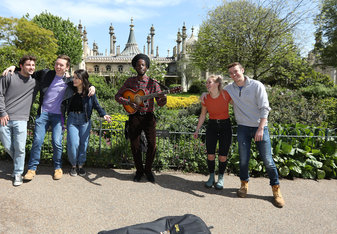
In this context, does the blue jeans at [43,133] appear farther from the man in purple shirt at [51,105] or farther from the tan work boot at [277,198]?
the tan work boot at [277,198]

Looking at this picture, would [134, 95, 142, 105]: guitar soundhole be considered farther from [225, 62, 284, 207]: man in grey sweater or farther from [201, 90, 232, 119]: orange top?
[225, 62, 284, 207]: man in grey sweater

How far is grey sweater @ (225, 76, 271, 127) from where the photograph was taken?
3252 millimetres

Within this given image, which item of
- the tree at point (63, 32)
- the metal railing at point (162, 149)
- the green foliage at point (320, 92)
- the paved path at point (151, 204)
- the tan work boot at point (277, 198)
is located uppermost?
the tree at point (63, 32)

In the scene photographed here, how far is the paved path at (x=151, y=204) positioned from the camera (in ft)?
9.11

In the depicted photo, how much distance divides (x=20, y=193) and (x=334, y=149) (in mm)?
5468

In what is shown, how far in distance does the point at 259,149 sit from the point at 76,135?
3.01 metres

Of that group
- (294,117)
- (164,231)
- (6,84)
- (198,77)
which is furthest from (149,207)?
(198,77)

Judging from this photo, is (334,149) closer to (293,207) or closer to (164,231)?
(293,207)

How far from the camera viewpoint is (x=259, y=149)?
3.48m

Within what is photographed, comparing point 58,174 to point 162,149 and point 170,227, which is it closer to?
point 162,149

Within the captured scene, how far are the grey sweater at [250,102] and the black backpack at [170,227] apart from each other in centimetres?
164

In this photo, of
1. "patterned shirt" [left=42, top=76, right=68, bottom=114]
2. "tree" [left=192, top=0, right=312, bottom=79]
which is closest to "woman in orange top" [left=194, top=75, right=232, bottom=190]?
"patterned shirt" [left=42, top=76, right=68, bottom=114]

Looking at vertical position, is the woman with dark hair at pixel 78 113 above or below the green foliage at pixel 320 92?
below

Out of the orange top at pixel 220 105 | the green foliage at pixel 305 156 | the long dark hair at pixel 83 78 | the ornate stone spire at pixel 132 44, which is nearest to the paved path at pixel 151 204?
the green foliage at pixel 305 156
